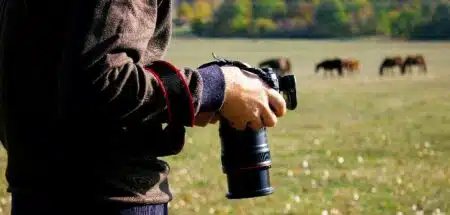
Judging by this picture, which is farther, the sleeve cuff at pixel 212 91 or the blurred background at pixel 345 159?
the blurred background at pixel 345 159

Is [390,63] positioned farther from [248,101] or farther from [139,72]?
[139,72]

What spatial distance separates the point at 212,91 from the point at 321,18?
61345 mm

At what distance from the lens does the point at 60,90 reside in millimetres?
2559

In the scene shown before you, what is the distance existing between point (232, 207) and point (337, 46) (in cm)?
6378

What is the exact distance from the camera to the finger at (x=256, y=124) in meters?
2.81

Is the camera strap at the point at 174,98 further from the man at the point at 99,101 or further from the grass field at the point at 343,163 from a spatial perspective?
the grass field at the point at 343,163

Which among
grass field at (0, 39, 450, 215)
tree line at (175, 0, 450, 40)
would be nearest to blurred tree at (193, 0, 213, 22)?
tree line at (175, 0, 450, 40)

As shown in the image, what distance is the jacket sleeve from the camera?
98.9 inches

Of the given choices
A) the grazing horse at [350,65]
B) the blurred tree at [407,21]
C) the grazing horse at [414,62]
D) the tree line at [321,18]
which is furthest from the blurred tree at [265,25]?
the grazing horse at [414,62]

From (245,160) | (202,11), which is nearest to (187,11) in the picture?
(202,11)

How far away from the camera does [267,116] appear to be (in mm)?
2811

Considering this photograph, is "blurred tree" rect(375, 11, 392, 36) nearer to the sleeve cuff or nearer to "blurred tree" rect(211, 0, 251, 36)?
"blurred tree" rect(211, 0, 251, 36)

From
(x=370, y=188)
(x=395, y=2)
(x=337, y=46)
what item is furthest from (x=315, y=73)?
(x=370, y=188)

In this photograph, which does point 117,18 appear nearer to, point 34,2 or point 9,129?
point 34,2
